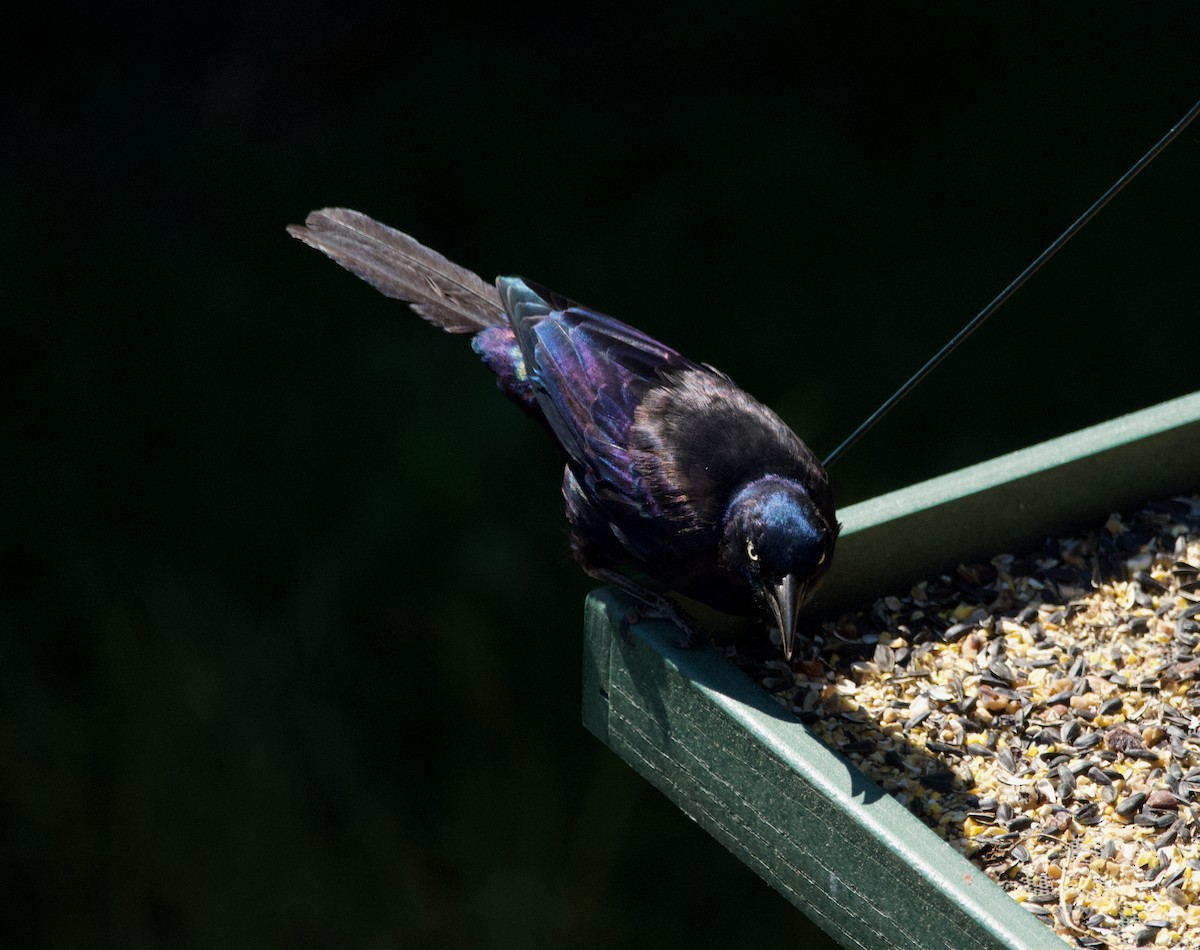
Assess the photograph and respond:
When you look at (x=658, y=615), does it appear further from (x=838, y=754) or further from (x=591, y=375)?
(x=591, y=375)

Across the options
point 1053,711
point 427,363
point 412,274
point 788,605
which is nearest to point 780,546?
point 788,605

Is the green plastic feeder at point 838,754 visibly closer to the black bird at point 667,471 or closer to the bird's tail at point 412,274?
the black bird at point 667,471

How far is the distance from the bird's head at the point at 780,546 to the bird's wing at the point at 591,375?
9.4 inches

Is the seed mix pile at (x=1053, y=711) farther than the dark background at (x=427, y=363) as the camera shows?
No

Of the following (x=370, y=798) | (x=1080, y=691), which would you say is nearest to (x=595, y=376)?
(x=1080, y=691)

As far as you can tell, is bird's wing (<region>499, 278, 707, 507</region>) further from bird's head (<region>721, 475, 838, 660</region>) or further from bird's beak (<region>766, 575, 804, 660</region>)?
bird's beak (<region>766, 575, 804, 660</region>)

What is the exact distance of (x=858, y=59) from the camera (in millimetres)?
7289

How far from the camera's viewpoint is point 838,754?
2754 millimetres

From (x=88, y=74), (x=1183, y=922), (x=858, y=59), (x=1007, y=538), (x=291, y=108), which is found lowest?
(x=1183, y=922)

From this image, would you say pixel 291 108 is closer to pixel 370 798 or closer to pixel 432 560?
pixel 432 560

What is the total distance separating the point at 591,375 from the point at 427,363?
2752mm

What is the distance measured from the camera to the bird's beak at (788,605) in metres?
2.90

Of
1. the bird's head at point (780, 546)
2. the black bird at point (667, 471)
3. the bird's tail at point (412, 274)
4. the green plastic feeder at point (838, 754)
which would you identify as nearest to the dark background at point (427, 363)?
the bird's tail at point (412, 274)

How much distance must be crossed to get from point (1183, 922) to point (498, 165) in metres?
4.90
